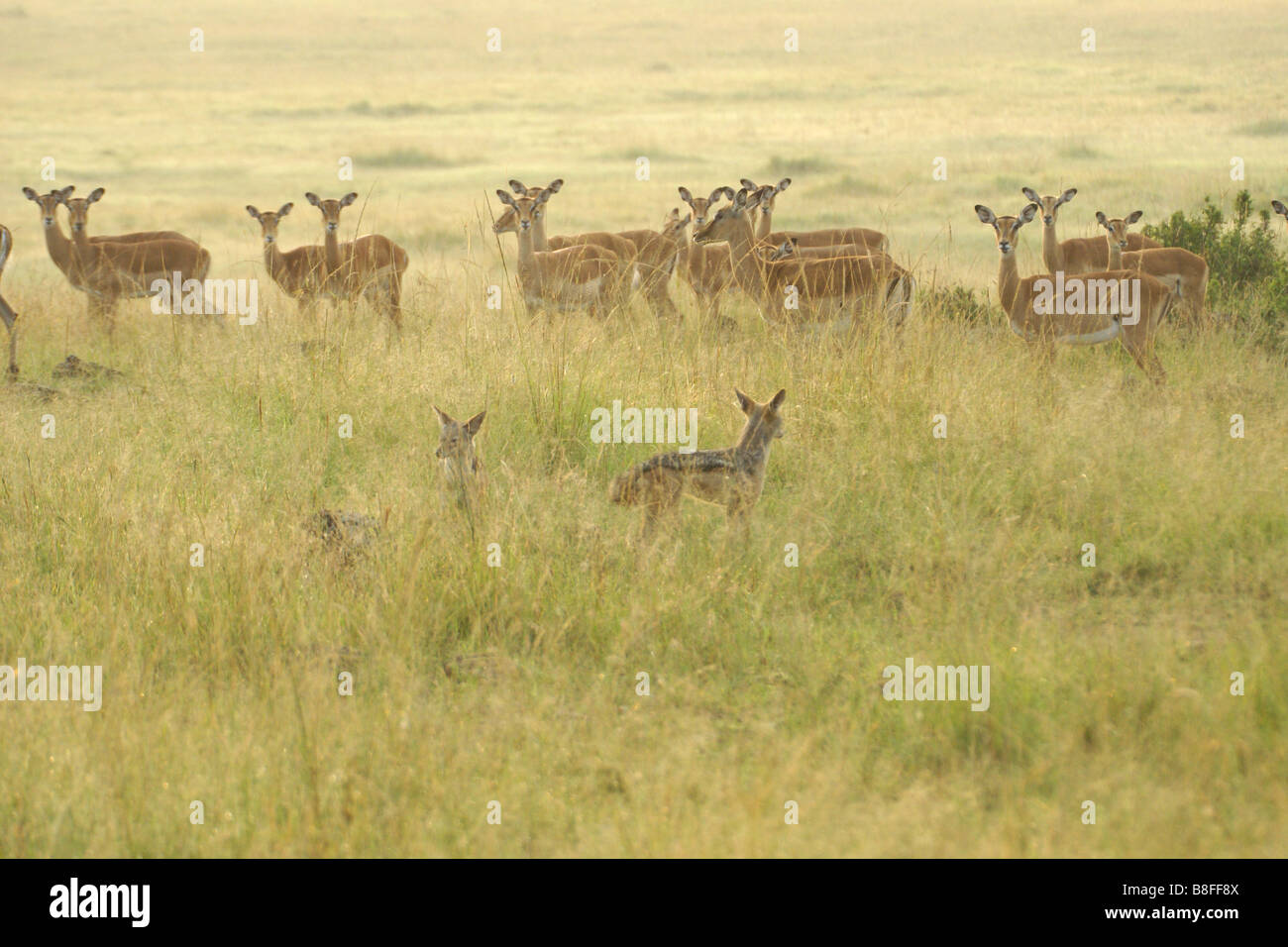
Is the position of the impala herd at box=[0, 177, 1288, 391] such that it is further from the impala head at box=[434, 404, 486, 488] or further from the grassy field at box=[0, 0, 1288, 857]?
the impala head at box=[434, 404, 486, 488]

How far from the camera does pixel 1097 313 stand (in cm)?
885

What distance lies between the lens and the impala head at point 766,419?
6.34 m

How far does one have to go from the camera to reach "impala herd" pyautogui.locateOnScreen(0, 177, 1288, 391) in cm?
905

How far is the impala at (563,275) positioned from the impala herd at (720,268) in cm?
1

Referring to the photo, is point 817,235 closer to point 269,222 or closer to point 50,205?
point 269,222

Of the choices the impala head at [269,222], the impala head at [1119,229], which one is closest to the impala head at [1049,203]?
the impala head at [1119,229]

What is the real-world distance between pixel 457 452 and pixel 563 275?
15.3ft

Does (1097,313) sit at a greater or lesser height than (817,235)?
lesser

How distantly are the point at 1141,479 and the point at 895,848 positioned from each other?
3.30m

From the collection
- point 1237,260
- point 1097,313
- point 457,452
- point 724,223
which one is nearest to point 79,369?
point 457,452

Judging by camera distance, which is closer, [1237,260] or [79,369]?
[79,369]

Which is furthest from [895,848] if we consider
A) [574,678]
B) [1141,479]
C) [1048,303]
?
[1048,303]

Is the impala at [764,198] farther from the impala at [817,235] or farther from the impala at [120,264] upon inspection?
the impala at [120,264]

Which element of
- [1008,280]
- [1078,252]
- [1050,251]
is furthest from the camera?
[1078,252]
